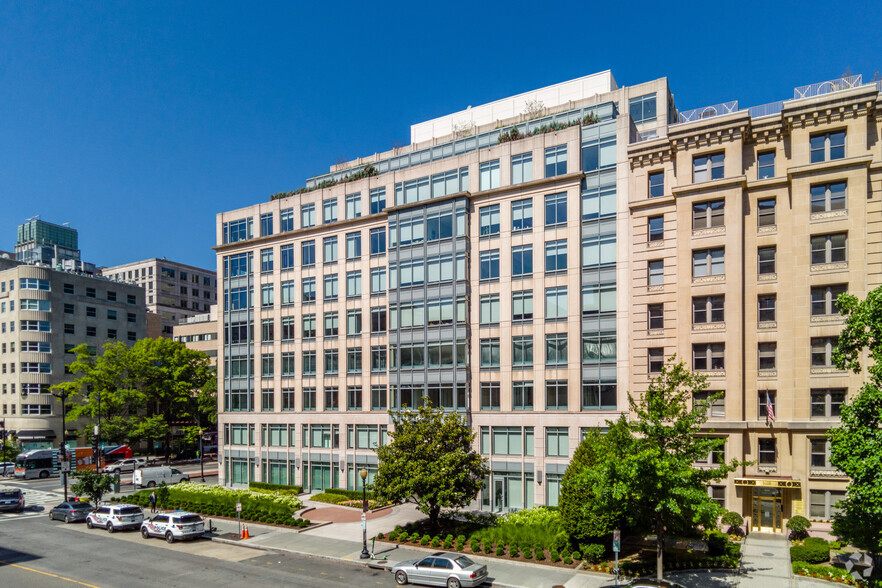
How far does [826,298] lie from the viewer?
33969 mm

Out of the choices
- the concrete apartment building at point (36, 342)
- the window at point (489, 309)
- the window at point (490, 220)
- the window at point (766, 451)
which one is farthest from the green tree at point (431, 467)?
the concrete apartment building at point (36, 342)

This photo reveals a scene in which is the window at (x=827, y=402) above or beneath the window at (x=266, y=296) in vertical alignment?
beneath

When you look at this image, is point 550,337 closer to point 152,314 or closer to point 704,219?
point 704,219

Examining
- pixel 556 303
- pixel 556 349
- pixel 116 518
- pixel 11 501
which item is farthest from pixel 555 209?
pixel 11 501

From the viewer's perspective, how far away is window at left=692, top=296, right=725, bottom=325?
36500 millimetres

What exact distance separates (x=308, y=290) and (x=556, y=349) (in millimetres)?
24149

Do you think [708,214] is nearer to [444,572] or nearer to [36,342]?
[444,572]

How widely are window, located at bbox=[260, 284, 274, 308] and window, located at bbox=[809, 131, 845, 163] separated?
44949 millimetres

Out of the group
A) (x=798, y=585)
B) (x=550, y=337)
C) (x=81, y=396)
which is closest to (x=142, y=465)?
(x=81, y=396)

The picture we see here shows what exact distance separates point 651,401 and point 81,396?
267ft

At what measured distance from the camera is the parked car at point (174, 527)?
35844mm

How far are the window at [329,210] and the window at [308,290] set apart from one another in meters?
5.63

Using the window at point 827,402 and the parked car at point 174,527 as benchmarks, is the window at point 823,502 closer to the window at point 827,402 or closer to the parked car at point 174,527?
the window at point 827,402

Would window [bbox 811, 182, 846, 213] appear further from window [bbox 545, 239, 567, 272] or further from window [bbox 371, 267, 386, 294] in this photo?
window [bbox 371, 267, 386, 294]
